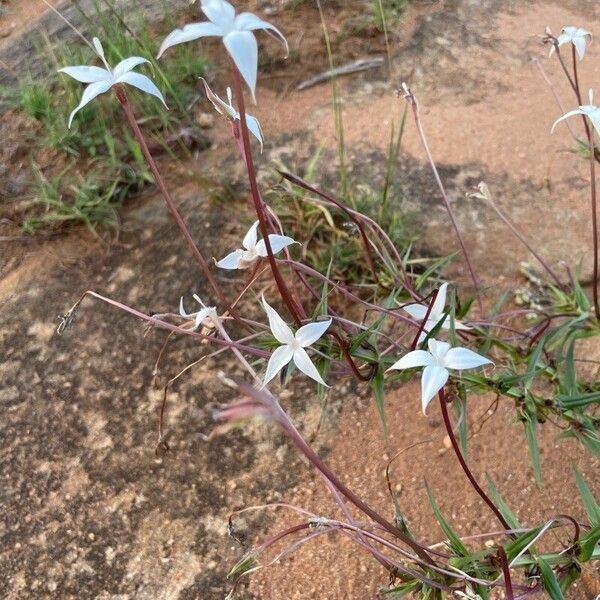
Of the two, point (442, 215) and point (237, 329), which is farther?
point (442, 215)

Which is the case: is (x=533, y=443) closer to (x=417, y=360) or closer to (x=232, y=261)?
(x=417, y=360)

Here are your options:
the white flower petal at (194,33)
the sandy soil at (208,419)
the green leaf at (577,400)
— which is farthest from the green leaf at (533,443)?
the white flower petal at (194,33)

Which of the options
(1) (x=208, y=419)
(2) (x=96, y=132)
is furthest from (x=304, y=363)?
(2) (x=96, y=132)

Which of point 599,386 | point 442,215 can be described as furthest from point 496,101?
point 599,386

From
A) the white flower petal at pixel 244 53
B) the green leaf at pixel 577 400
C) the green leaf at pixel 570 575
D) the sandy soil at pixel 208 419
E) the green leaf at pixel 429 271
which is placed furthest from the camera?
the sandy soil at pixel 208 419

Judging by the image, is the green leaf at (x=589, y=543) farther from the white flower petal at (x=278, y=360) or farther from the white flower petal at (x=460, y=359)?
the white flower petal at (x=278, y=360)

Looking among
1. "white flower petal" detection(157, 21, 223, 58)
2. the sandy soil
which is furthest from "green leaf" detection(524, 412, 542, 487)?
"white flower petal" detection(157, 21, 223, 58)

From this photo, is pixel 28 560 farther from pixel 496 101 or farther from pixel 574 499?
pixel 496 101
